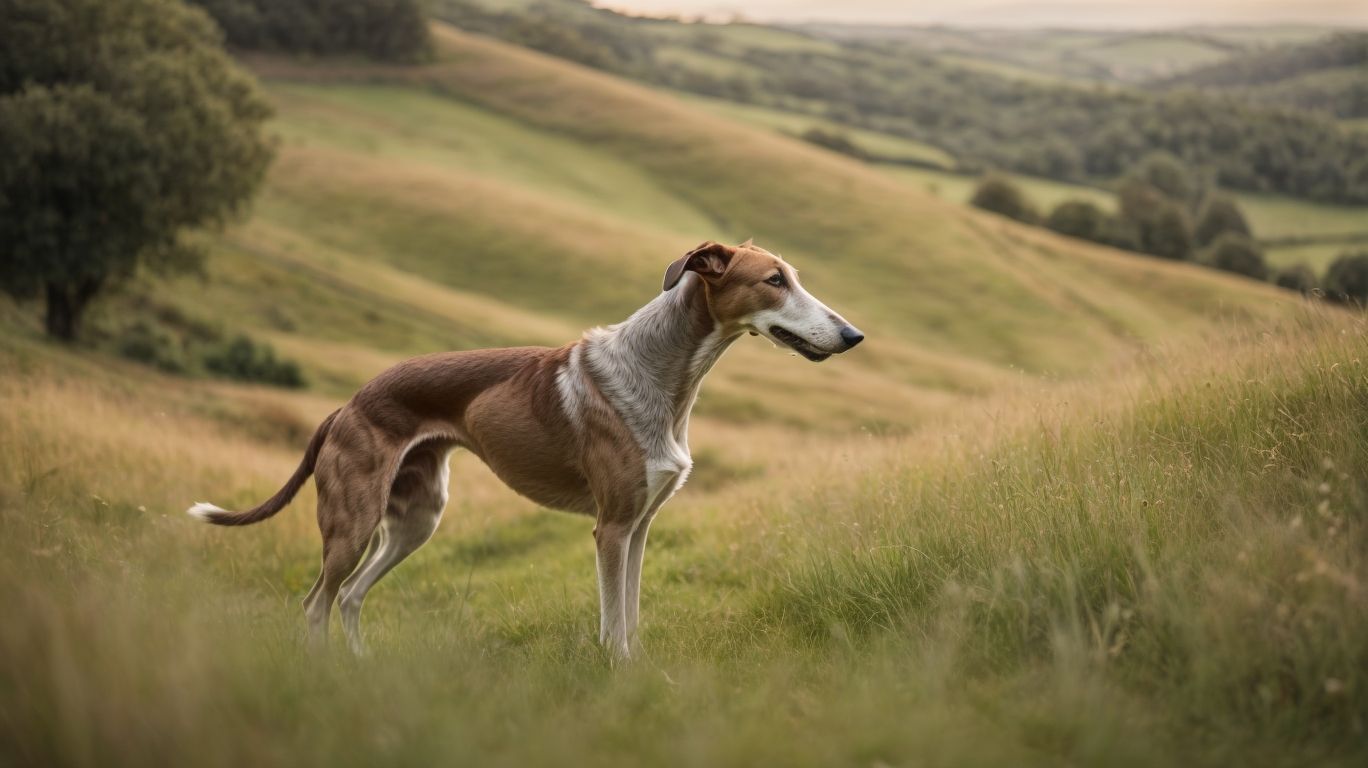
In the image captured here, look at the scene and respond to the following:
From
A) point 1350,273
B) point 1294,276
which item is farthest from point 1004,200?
point 1350,273

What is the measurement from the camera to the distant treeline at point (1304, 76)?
125312 mm

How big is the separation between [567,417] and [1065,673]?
3.57 m

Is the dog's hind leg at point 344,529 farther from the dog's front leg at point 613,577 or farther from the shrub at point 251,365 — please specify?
the shrub at point 251,365

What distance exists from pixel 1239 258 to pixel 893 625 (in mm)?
85814

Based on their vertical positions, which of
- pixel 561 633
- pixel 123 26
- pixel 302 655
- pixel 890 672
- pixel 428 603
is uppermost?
pixel 123 26

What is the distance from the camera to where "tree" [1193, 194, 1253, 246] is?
8694cm

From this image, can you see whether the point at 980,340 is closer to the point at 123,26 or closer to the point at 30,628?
the point at 123,26

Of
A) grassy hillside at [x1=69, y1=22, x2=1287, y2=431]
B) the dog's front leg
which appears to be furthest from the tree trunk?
the dog's front leg

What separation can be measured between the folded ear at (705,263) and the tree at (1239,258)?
84487 mm

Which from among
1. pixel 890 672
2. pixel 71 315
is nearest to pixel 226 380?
pixel 71 315

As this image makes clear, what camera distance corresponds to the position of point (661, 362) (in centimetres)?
637

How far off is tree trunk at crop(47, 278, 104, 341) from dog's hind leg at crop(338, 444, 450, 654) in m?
24.3

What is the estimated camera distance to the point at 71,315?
87.4 feet

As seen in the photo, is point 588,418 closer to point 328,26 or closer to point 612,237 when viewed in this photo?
point 612,237
